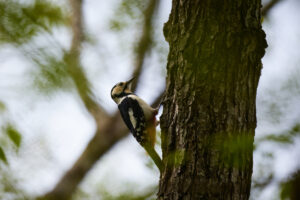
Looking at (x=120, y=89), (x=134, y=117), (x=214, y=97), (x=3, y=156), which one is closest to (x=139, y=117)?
(x=134, y=117)

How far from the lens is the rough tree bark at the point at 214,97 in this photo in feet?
8.96

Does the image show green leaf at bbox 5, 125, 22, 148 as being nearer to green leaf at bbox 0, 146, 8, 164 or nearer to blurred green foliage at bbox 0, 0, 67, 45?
green leaf at bbox 0, 146, 8, 164

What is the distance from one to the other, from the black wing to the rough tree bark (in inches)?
85.4

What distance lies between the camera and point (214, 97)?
9.37 ft

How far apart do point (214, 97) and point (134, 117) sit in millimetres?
2646

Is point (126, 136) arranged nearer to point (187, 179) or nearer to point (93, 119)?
point (93, 119)

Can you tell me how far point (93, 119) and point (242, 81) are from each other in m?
4.94

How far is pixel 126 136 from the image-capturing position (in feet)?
25.1

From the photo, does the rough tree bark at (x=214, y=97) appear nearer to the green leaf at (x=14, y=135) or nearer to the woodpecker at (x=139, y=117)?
the green leaf at (x=14, y=135)

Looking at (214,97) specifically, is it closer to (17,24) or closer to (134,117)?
(17,24)

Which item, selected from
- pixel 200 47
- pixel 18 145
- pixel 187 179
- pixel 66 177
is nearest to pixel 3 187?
pixel 18 145

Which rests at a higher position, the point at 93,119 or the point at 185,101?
the point at 93,119

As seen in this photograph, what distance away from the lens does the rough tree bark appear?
273cm

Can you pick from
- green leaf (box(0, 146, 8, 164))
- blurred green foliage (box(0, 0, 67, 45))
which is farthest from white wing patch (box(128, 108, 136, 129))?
green leaf (box(0, 146, 8, 164))
